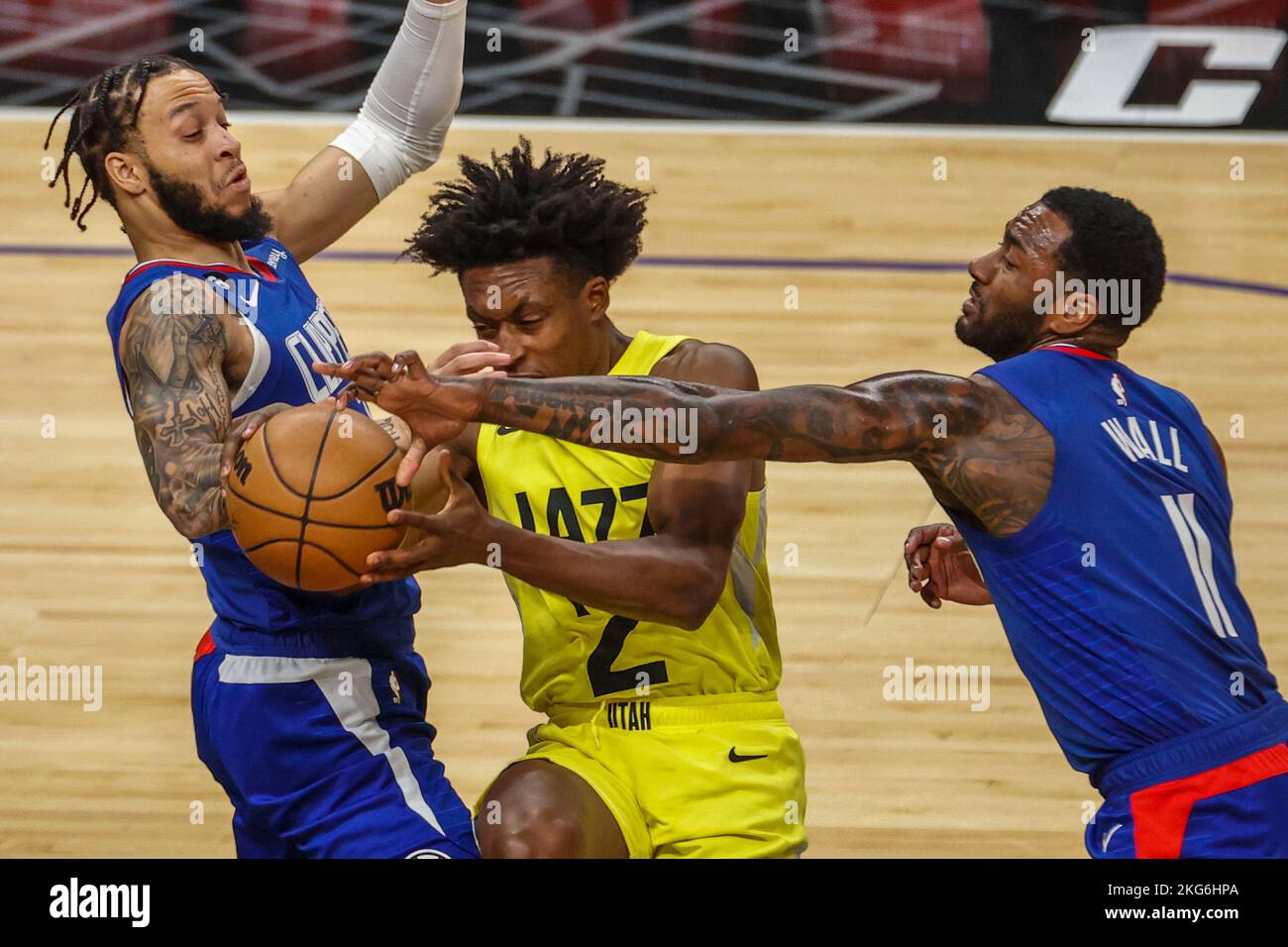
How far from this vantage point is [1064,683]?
3496 millimetres

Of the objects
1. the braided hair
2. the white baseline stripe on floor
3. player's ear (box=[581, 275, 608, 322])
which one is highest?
the white baseline stripe on floor

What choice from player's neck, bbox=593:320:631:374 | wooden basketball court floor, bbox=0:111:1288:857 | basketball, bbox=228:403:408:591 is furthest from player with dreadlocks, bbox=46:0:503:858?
wooden basketball court floor, bbox=0:111:1288:857

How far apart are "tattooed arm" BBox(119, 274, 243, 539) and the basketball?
0.40ft

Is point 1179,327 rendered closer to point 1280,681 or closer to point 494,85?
point 1280,681

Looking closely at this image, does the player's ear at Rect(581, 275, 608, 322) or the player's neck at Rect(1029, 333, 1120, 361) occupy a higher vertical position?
the player's ear at Rect(581, 275, 608, 322)

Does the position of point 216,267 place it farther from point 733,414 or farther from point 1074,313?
point 1074,313

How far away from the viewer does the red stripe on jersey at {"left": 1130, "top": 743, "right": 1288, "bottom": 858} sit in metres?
3.36

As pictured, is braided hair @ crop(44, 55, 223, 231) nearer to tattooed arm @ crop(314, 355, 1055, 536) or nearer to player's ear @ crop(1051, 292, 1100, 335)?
tattooed arm @ crop(314, 355, 1055, 536)

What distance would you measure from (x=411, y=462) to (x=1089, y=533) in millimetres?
1420

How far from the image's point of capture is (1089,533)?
342cm

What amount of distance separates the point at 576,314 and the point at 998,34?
6189mm

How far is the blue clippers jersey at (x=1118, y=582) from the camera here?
11.2 ft

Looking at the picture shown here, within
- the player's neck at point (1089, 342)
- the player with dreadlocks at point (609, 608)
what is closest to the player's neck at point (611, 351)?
the player with dreadlocks at point (609, 608)

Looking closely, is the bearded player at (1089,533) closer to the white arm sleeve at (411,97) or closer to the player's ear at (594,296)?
the player's ear at (594,296)
